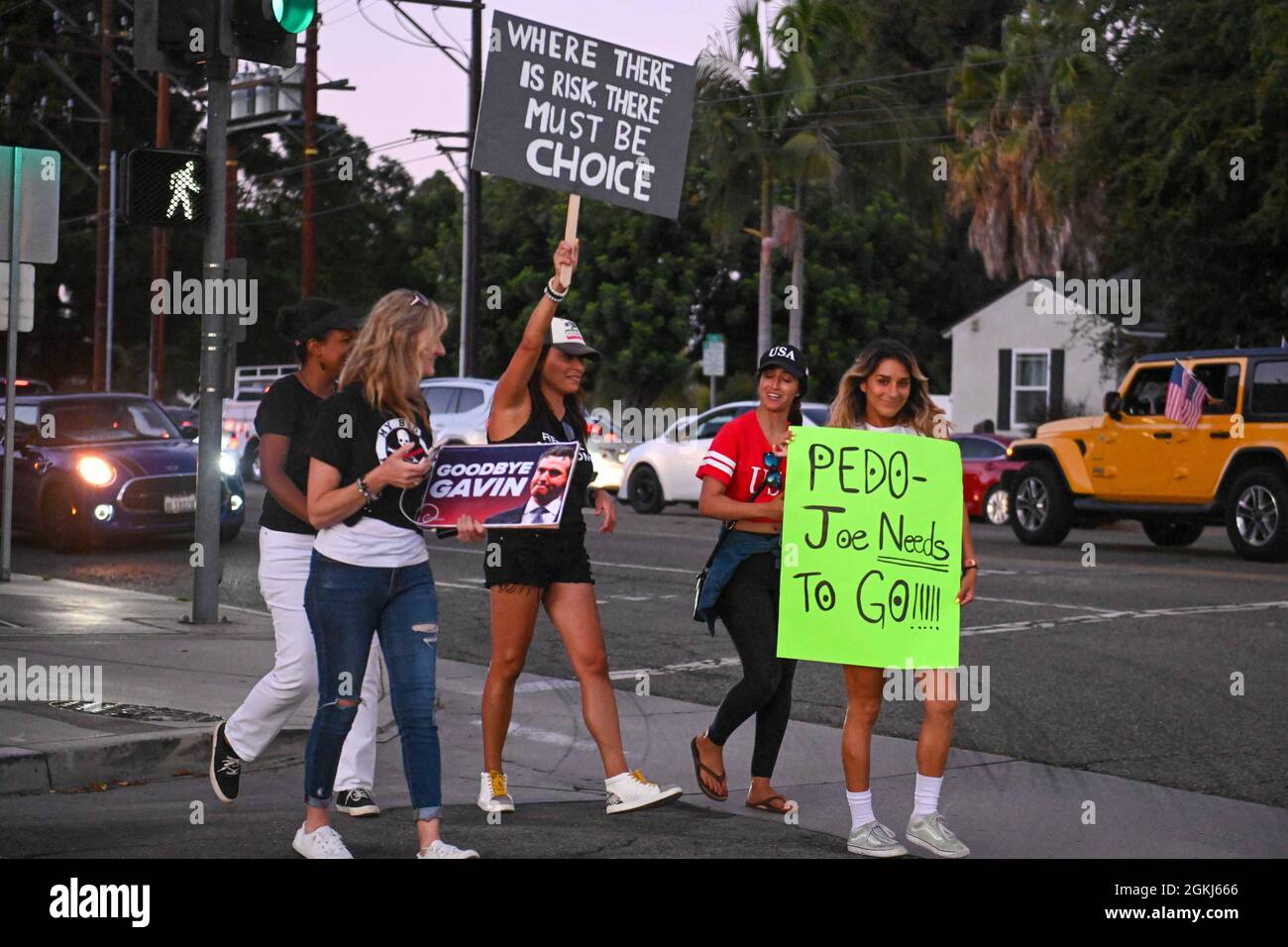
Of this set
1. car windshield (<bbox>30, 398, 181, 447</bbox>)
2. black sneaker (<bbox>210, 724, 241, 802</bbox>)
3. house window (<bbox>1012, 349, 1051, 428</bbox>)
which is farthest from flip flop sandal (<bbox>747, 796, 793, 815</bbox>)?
house window (<bbox>1012, 349, 1051, 428</bbox>)

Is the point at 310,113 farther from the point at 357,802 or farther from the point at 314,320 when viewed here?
the point at 357,802

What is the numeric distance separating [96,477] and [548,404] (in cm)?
1215

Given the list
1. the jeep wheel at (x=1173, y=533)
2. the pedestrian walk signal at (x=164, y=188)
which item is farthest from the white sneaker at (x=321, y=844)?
the jeep wheel at (x=1173, y=533)

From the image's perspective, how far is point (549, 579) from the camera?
21.7 feet

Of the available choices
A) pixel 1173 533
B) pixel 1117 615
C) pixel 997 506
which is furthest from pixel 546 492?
pixel 997 506

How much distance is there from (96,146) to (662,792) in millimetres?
53927

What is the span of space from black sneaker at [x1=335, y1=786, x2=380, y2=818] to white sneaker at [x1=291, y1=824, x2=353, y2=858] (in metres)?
0.77

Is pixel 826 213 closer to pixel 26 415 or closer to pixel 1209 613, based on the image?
pixel 26 415

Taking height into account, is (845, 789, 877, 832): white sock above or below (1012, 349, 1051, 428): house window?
below

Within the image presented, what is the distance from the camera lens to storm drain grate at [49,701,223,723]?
7.98 meters

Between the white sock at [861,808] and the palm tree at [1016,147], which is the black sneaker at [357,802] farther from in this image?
the palm tree at [1016,147]

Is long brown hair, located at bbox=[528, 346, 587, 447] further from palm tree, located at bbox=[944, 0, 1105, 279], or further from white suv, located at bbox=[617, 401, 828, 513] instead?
palm tree, located at bbox=[944, 0, 1105, 279]

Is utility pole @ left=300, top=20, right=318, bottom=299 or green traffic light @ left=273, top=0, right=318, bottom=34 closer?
green traffic light @ left=273, top=0, right=318, bottom=34
